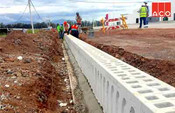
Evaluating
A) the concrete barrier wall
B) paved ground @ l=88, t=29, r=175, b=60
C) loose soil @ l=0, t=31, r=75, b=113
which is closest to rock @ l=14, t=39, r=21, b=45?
loose soil @ l=0, t=31, r=75, b=113

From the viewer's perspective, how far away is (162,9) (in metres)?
44.5

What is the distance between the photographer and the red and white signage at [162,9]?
43688mm

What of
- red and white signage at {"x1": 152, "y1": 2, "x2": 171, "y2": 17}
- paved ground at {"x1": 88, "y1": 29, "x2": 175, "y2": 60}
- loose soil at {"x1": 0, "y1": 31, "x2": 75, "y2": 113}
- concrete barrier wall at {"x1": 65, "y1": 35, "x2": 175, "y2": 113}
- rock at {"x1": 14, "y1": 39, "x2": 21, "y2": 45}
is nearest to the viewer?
concrete barrier wall at {"x1": 65, "y1": 35, "x2": 175, "y2": 113}

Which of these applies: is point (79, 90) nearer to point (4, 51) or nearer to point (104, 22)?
point (4, 51)

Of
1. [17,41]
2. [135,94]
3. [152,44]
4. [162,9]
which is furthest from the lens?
[162,9]

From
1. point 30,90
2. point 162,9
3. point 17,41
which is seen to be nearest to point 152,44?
point 30,90

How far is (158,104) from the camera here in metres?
2.21

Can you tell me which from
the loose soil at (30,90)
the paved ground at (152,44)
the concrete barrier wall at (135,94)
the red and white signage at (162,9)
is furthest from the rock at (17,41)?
the red and white signage at (162,9)

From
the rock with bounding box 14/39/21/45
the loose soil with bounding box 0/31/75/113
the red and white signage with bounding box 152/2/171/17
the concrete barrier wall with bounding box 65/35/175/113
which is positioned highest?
the red and white signage with bounding box 152/2/171/17

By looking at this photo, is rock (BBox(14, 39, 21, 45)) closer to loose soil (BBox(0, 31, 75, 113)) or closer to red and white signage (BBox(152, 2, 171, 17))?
loose soil (BBox(0, 31, 75, 113))

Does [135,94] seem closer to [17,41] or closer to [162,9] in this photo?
[17,41]

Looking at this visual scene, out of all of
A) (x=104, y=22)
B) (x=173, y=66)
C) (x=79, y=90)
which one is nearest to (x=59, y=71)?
(x=79, y=90)

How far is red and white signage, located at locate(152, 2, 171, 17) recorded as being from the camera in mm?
43688

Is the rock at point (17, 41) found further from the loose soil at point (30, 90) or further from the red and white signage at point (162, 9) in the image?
the red and white signage at point (162, 9)
